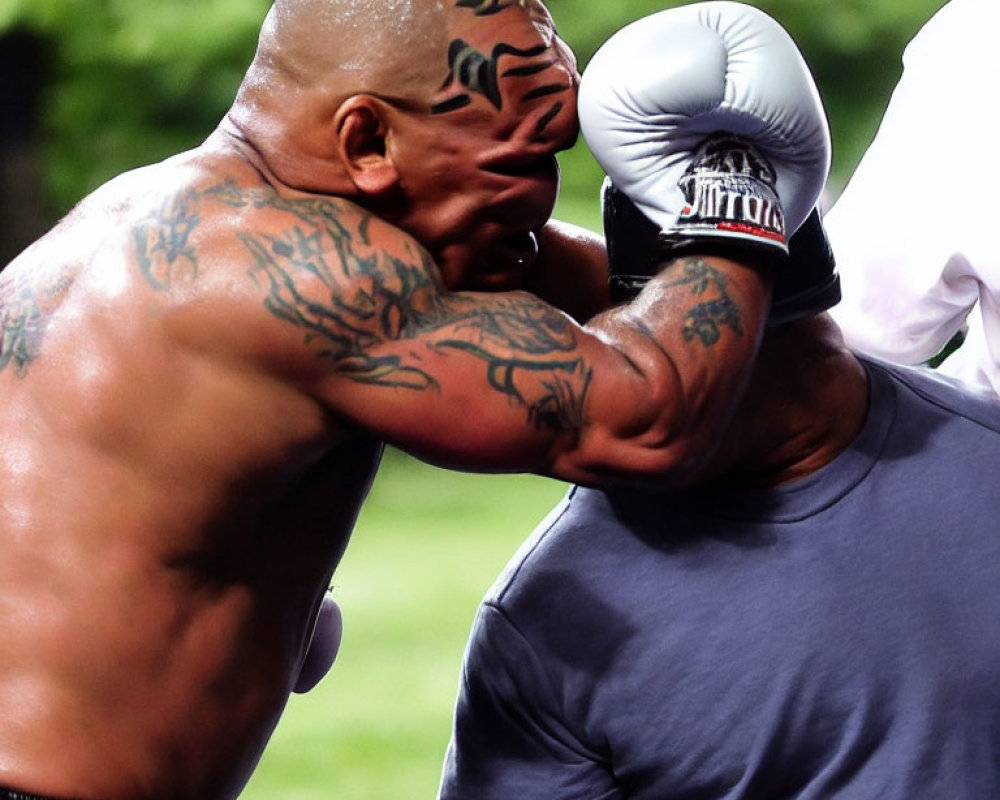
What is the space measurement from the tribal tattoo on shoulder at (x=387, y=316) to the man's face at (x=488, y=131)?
0.08 metres

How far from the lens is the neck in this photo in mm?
1503

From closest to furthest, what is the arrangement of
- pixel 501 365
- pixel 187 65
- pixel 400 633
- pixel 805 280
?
pixel 501 365
pixel 805 280
pixel 400 633
pixel 187 65

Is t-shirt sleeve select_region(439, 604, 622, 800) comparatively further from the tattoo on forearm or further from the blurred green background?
the blurred green background

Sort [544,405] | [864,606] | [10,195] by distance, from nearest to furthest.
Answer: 1. [544,405]
2. [864,606]
3. [10,195]

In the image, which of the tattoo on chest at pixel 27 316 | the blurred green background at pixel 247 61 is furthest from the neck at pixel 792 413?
the blurred green background at pixel 247 61

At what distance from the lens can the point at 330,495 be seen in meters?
1.51

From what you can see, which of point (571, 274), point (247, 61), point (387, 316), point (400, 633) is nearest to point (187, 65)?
point (247, 61)

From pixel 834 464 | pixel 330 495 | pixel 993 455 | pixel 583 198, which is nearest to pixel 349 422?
pixel 330 495

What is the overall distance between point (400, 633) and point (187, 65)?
104 inches

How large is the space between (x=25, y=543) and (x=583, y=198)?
5.50 meters

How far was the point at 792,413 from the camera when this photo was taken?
151 cm

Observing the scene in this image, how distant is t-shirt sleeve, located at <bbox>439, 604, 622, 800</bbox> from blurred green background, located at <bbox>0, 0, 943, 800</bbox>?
339 cm

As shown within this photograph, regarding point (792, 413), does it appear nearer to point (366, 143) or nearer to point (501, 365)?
point (501, 365)

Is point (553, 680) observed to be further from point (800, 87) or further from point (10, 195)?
point (10, 195)
